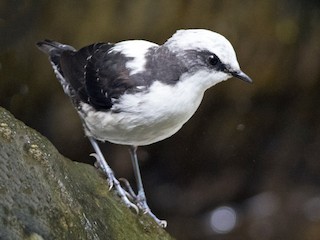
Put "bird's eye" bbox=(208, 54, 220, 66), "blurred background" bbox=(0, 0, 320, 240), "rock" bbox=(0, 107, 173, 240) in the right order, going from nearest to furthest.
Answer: "rock" bbox=(0, 107, 173, 240) → "bird's eye" bbox=(208, 54, 220, 66) → "blurred background" bbox=(0, 0, 320, 240)

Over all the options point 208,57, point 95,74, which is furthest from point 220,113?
point 208,57

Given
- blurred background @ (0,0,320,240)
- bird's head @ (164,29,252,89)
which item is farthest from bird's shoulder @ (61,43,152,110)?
blurred background @ (0,0,320,240)

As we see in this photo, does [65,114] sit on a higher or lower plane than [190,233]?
higher

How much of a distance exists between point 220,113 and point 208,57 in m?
2.22

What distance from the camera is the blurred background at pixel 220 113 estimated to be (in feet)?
17.5

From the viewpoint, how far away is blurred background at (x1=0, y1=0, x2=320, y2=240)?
5324mm

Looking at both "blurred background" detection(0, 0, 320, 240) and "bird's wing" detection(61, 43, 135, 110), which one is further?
"blurred background" detection(0, 0, 320, 240)

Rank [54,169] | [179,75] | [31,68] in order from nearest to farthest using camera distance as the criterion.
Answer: [54,169]
[179,75]
[31,68]

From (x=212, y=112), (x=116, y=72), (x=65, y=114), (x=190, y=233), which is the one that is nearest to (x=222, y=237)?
(x=190, y=233)

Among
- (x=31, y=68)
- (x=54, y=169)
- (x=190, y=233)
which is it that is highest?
(x=54, y=169)

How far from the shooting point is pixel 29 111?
18.4 feet

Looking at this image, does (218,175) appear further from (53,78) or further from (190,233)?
(53,78)

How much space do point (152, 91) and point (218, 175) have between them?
2.55m

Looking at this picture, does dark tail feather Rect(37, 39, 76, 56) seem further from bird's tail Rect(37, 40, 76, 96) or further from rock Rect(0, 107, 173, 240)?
rock Rect(0, 107, 173, 240)
